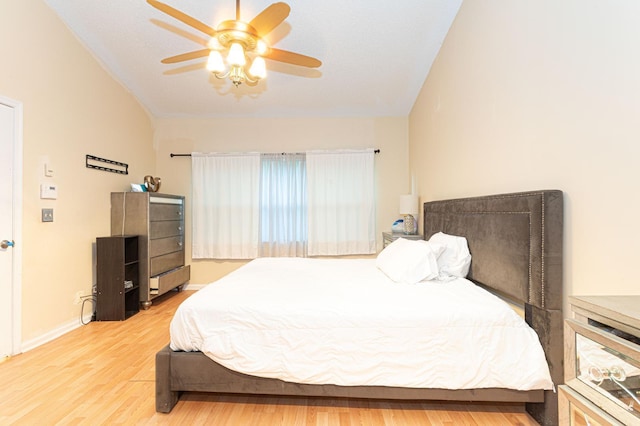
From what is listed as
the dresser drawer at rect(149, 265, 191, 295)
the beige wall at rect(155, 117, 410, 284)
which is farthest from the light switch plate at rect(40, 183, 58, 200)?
the beige wall at rect(155, 117, 410, 284)

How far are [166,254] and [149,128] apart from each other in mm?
1863

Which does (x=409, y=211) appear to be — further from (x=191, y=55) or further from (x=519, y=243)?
(x=191, y=55)

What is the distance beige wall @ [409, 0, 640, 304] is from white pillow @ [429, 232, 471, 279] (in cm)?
46

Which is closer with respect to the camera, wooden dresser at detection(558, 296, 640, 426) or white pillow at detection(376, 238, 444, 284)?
wooden dresser at detection(558, 296, 640, 426)

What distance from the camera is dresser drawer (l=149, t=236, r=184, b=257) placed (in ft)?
11.8

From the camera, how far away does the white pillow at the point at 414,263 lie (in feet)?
6.93

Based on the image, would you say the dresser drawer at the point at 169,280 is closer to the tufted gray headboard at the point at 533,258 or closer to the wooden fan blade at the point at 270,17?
the wooden fan blade at the point at 270,17

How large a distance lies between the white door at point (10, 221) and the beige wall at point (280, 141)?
2016 mm

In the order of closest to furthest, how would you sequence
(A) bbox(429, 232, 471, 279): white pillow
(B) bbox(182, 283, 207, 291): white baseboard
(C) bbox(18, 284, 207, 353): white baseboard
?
(A) bbox(429, 232, 471, 279): white pillow, (C) bbox(18, 284, 207, 353): white baseboard, (B) bbox(182, 283, 207, 291): white baseboard

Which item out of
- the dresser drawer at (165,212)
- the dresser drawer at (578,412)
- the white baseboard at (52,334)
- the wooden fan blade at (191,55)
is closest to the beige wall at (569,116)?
the dresser drawer at (578,412)

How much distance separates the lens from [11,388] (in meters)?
1.95

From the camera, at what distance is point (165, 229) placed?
385cm

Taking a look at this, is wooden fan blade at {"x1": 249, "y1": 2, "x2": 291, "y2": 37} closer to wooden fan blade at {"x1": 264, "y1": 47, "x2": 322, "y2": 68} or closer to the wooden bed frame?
wooden fan blade at {"x1": 264, "y1": 47, "x2": 322, "y2": 68}

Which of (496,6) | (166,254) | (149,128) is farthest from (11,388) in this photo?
(496,6)
